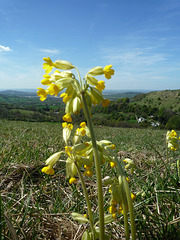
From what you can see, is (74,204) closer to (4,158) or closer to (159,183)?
(159,183)

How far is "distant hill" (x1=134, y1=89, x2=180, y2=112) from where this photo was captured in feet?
324

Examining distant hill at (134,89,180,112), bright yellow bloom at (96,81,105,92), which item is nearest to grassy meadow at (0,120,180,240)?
bright yellow bloom at (96,81,105,92)

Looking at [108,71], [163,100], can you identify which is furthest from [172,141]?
[163,100]

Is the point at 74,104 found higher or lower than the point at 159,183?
higher

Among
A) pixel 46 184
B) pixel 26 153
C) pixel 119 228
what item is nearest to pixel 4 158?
pixel 26 153

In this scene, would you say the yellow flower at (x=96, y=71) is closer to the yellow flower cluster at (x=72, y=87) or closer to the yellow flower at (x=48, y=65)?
the yellow flower cluster at (x=72, y=87)

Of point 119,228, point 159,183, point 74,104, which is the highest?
point 74,104

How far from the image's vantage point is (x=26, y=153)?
3191 millimetres

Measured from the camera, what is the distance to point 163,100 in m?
105

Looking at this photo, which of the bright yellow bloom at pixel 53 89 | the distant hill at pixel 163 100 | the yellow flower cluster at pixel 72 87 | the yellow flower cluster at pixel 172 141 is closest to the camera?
the yellow flower cluster at pixel 72 87

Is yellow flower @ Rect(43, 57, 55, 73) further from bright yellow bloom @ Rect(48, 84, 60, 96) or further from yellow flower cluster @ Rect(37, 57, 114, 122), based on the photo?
bright yellow bloom @ Rect(48, 84, 60, 96)

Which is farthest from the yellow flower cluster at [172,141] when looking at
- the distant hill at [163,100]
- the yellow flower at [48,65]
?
the distant hill at [163,100]

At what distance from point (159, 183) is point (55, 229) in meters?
1.24

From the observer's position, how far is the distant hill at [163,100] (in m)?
98.6
